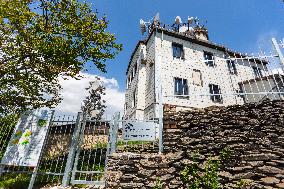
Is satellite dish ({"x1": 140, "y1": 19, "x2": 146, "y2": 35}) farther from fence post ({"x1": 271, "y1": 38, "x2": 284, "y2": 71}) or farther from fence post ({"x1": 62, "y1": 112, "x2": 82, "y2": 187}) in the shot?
fence post ({"x1": 271, "y1": 38, "x2": 284, "y2": 71})

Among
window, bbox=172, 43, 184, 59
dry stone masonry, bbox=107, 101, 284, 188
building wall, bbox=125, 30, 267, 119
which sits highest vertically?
window, bbox=172, 43, 184, 59

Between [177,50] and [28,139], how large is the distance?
16.3 m

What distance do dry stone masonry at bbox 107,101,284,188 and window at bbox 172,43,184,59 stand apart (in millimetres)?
14882

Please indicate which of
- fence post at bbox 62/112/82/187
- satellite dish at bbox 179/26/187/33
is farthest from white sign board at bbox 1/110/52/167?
satellite dish at bbox 179/26/187/33

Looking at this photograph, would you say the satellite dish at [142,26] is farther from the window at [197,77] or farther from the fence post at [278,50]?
the fence post at [278,50]

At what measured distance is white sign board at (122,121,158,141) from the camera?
643 cm

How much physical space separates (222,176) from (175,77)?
1420 cm

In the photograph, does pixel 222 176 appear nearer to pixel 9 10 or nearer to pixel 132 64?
pixel 9 10

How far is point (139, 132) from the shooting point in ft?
21.3

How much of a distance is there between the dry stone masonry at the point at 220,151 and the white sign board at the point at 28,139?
2.90 m

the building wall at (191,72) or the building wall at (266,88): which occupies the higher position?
the building wall at (191,72)

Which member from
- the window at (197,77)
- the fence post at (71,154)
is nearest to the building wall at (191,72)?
the window at (197,77)

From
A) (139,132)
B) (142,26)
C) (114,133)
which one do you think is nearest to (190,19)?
(142,26)

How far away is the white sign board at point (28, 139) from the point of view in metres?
6.99
